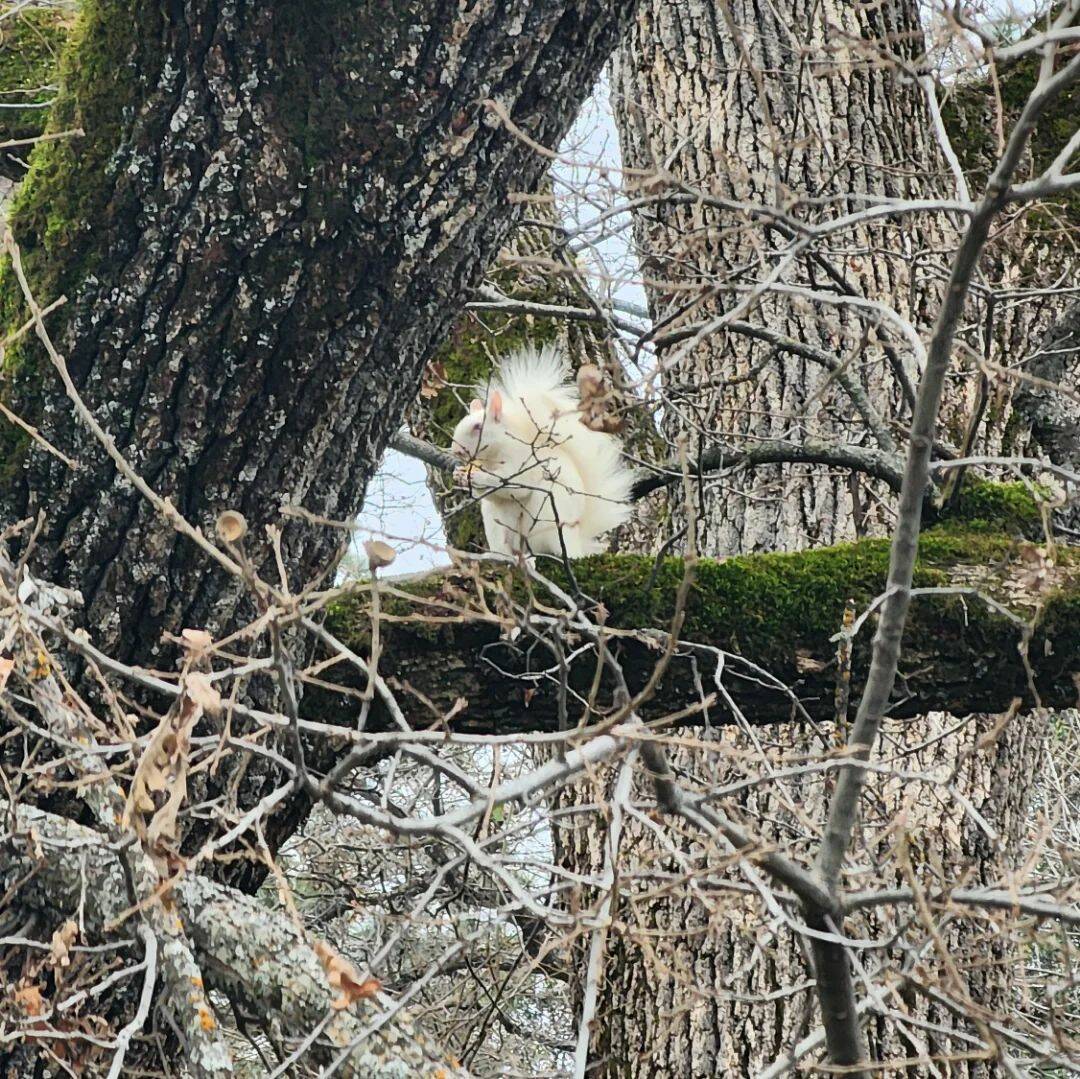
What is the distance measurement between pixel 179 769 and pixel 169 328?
117 cm

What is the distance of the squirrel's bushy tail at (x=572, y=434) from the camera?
4.75 metres

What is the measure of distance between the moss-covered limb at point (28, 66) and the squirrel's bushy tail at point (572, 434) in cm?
166

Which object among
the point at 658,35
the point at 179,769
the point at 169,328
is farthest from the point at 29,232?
the point at 658,35

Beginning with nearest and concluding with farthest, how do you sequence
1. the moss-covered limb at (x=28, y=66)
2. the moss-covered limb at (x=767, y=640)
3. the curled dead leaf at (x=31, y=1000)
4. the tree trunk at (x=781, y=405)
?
1. the curled dead leaf at (x=31, y=1000)
2. the moss-covered limb at (x=767, y=640)
3. the moss-covered limb at (x=28, y=66)
4. the tree trunk at (x=781, y=405)

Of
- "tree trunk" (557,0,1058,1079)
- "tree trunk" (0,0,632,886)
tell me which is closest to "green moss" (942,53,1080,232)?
"tree trunk" (557,0,1058,1079)

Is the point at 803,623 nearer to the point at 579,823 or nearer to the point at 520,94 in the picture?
the point at 520,94

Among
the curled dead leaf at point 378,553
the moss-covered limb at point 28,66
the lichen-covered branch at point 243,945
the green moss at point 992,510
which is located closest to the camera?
the curled dead leaf at point 378,553

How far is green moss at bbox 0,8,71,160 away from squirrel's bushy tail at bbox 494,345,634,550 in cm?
167

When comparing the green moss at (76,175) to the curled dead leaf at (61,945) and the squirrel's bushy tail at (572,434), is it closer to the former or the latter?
the curled dead leaf at (61,945)

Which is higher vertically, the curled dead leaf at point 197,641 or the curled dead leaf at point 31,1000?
the curled dead leaf at point 197,641

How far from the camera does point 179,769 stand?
1838mm

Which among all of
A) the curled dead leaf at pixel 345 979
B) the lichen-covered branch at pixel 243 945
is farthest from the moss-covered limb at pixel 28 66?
the curled dead leaf at pixel 345 979

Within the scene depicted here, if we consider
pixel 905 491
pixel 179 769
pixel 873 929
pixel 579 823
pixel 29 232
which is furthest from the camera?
pixel 579 823

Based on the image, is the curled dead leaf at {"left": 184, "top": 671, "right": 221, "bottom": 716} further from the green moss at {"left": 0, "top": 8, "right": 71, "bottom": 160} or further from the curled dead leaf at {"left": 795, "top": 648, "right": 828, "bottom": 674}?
the green moss at {"left": 0, "top": 8, "right": 71, "bottom": 160}
